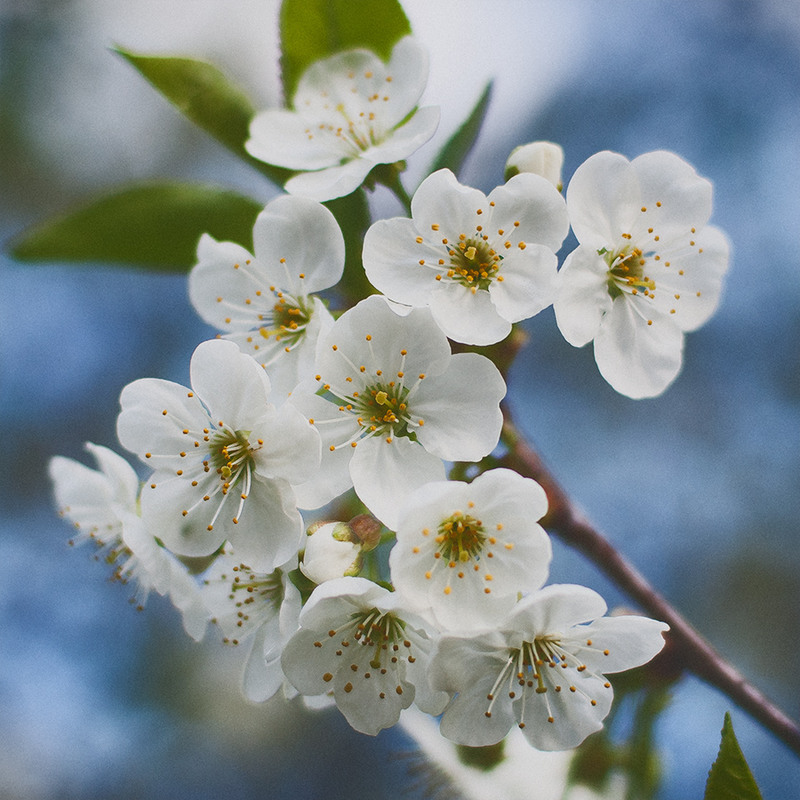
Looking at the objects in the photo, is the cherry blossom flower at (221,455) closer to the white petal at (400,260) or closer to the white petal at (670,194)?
the white petal at (400,260)

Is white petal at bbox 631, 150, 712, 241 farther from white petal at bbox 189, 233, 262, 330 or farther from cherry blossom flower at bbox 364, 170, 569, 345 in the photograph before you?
white petal at bbox 189, 233, 262, 330

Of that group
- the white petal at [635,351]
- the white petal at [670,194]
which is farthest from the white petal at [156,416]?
the white petal at [670,194]

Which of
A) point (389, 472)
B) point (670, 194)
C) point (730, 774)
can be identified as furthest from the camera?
point (670, 194)

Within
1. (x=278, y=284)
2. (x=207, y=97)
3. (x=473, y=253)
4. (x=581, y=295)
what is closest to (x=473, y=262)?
(x=473, y=253)

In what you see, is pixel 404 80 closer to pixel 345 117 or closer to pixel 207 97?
pixel 345 117

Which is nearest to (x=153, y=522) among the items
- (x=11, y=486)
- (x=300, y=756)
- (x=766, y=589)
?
(x=300, y=756)

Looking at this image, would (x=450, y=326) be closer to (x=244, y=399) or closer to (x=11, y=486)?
(x=244, y=399)
